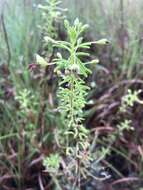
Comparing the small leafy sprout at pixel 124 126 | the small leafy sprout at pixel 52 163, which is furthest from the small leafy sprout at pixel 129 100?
the small leafy sprout at pixel 52 163

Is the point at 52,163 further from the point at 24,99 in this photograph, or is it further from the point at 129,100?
the point at 129,100

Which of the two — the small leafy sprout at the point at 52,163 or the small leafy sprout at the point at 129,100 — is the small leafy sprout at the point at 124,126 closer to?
the small leafy sprout at the point at 129,100

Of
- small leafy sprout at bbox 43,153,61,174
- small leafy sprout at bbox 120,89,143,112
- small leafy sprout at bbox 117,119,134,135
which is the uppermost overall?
small leafy sprout at bbox 120,89,143,112

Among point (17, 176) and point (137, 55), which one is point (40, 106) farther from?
point (137, 55)

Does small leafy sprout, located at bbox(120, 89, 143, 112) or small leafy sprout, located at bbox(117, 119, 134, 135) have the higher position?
small leafy sprout, located at bbox(120, 89, 143, 112)

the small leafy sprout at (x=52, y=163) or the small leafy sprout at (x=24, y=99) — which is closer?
the small leafy sprout at (x=52, y=163)

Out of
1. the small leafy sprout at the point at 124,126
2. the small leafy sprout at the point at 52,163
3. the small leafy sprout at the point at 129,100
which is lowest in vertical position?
the small leafy sprout at the point at 52,163

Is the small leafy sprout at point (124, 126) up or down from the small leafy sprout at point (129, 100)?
down

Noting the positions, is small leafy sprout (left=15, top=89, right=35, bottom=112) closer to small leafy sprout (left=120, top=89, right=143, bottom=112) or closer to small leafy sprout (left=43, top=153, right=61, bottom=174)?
small leafy sprout (left=43, top=153, right=61, bottom=174)

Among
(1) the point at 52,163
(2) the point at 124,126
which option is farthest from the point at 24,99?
(2) the point at 124,126

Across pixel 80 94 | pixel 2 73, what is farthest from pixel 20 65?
pixel 80 94

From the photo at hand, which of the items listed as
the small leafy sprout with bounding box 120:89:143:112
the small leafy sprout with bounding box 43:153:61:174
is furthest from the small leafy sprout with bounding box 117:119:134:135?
the small leafy sprout with bounding box 43:153:61:174
